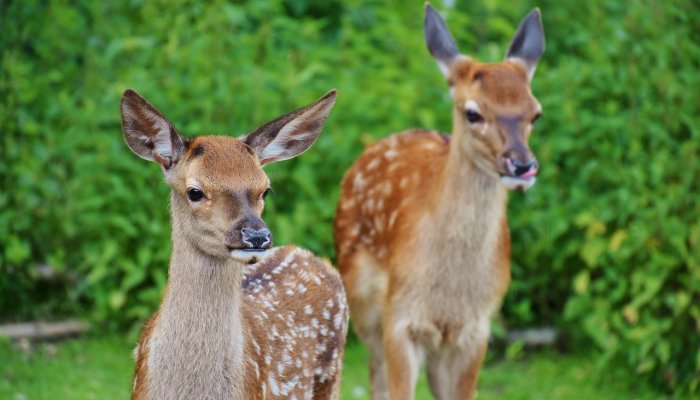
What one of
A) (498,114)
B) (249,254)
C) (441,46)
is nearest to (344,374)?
(441,46)

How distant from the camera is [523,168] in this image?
20.7 feet

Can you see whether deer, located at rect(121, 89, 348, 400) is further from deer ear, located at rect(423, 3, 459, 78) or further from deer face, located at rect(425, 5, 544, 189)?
deer ear, located at rect(423, 3, 459, 78)

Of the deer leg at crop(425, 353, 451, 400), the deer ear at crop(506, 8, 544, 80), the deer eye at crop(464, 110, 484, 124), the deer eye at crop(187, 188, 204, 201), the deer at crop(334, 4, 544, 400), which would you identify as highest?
the deer ear at crop(506, 8, 544, 80)

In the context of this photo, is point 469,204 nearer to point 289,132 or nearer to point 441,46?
point 441,46

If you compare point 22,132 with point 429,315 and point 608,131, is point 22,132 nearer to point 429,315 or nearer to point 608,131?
point 429,315

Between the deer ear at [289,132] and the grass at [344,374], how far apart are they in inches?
107

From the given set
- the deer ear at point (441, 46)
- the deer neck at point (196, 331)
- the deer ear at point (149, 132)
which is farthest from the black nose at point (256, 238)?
the deer ear at point (441, 46)

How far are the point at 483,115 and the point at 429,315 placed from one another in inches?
41.7

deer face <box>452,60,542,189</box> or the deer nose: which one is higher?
deer face <box>452,60,542,189</box>

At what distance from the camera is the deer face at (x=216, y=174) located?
15.5ft

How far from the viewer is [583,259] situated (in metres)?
8.52

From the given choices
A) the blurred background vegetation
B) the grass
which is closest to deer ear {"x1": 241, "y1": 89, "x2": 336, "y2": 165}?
the grass

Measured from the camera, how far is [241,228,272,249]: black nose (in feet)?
15.2

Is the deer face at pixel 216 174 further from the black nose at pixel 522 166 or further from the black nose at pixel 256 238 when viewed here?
the black nose at pixel 522 166
